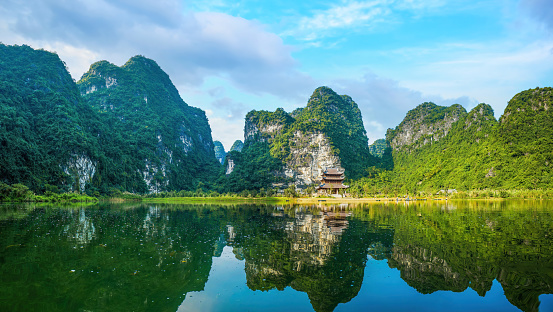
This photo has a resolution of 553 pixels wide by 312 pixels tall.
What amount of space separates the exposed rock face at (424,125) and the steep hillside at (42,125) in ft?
480

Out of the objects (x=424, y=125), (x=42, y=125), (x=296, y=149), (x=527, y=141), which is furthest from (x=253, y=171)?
(x=527, y=141)

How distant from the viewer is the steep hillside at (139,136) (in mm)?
128000

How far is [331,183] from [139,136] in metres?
102

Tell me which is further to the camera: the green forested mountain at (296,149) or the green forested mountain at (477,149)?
the green forested mountain at (296,149)

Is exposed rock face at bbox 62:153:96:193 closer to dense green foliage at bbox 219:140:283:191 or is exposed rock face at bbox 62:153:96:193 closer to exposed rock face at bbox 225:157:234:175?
dense green foliage at bbox 219:140:283:191

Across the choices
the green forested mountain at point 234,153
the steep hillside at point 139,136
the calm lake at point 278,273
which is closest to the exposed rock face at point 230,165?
the green forested mountain at point 234,153

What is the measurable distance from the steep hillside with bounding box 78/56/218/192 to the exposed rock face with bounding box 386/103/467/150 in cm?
10829

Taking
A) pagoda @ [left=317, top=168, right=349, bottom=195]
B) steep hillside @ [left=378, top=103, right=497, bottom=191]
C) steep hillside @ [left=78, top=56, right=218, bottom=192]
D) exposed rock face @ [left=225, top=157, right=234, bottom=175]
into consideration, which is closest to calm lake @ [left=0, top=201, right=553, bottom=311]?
pagoda @ [left=317, top=168, right=349, bottom=195]

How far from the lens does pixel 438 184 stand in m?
106

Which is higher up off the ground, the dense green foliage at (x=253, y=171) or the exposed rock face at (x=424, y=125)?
the exposed rock face at (x=424, y=125)

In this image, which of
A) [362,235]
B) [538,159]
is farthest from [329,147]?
[362,235]

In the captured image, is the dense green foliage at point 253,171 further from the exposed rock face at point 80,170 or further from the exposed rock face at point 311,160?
the exposed rock face at point 80,170

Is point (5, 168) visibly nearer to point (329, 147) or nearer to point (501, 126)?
point (329, 147)

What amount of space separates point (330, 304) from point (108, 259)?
9.98 meters
